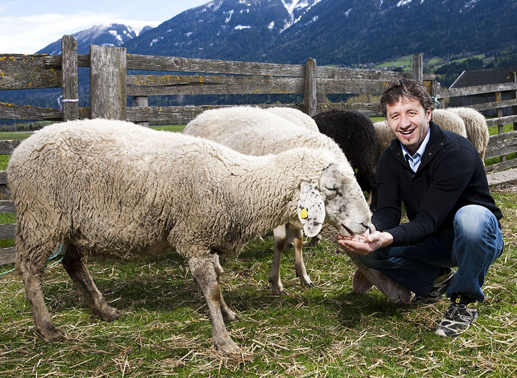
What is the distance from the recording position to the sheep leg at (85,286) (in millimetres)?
3736

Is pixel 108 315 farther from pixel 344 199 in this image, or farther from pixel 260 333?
pixel 344 199

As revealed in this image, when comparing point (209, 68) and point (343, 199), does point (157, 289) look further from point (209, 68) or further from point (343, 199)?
point (209, 68)

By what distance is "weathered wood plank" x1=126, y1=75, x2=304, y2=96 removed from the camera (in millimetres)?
5762

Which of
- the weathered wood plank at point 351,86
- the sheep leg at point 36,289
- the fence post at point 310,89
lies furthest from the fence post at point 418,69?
the sheep leg at point 36,289

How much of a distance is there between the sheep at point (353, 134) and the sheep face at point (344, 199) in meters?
3.50

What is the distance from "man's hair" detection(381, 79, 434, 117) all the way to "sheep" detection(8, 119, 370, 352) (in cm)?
59

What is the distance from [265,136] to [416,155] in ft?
5.12

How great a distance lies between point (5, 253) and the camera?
519 centimetres

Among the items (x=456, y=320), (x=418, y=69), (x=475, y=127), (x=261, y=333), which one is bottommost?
→ (x=261, y=333)

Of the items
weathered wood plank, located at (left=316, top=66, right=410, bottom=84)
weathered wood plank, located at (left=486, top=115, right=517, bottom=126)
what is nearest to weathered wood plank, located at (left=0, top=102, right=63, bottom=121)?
weathered wood plank, located at (left=316, top=66, right=410, bottom=84)

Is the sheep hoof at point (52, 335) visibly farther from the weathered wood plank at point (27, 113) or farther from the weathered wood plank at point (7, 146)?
the weathered wood plank at point (27, 113)

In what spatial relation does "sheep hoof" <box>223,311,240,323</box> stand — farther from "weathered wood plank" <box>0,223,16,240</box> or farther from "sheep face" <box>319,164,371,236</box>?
"weathered wood plank" <box>0,223,16,240</box>

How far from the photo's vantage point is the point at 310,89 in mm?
7629

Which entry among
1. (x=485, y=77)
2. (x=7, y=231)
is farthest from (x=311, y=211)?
(x=485, y=77)
